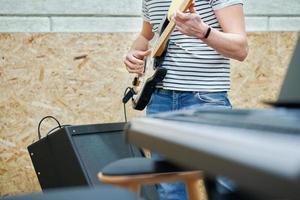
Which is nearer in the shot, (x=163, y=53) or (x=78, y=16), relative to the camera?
(x=163, y=53)

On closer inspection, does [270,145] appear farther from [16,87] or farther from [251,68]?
[251,68]

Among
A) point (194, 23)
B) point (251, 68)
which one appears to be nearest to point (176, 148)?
point (194, 23)

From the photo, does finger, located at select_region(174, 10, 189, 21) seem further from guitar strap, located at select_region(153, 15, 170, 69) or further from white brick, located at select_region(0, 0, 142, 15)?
white brick, located at select_region(0, 0, 142, 15)

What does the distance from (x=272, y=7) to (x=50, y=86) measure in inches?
53.5

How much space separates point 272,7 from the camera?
2.91m

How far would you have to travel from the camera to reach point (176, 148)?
49 centimetres

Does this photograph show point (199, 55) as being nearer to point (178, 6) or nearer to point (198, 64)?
point (198, 64)

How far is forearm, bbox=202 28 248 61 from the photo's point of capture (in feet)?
4.90

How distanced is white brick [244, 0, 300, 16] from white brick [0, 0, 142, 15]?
65 centimetres

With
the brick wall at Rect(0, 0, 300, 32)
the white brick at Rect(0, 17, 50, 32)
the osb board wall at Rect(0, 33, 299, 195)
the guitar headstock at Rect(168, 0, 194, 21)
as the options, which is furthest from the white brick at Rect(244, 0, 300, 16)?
the guitar headstock at Rect(168, 0, 194, 21)

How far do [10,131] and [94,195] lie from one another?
1.91 meters

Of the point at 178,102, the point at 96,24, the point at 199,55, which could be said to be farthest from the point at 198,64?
the point at 96,24

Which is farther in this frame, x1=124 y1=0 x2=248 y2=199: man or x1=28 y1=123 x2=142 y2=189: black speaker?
x1=28 y1=123 x2=142 y2=189: black speaker

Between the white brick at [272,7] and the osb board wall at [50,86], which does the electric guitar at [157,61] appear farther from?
the white brick at [272,7]
